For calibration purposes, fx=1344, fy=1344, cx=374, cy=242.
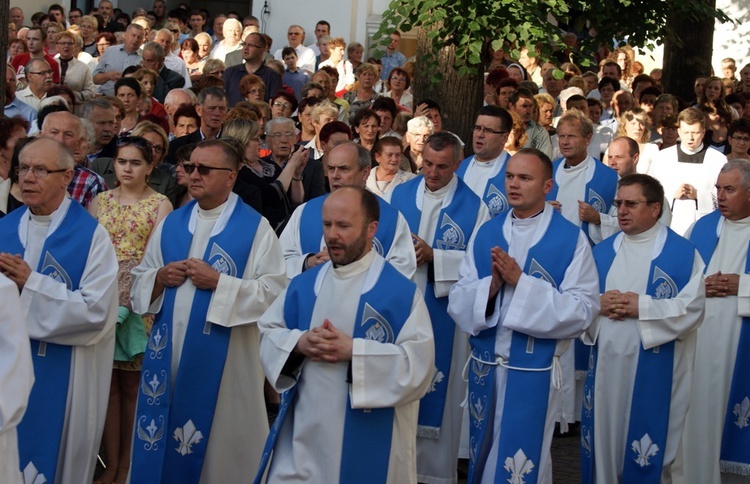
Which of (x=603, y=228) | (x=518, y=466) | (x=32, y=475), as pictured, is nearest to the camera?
(x=32, y=475)

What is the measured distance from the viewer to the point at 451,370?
28.9ft

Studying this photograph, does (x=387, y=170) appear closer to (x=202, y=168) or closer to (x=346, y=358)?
(x=202, y=168)

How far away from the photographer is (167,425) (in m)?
7.48

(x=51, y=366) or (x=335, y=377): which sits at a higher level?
(x=335, y=377)

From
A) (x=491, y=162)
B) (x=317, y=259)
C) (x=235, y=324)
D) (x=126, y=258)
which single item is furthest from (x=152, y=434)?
(x=491, y=162)

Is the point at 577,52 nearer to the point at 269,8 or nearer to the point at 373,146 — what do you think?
the point at 373,146

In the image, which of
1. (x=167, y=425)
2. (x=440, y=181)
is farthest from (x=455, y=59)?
(x=167, y=425)

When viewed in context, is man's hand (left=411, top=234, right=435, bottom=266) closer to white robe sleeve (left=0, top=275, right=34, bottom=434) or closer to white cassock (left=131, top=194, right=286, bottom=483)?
white cassock (left=131, top=194, right=286, bottom=483)

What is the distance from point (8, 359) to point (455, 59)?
8.16 m

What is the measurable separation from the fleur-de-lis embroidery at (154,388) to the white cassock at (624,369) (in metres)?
2.54

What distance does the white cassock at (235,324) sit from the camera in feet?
24.1

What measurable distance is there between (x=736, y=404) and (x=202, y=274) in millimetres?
3675

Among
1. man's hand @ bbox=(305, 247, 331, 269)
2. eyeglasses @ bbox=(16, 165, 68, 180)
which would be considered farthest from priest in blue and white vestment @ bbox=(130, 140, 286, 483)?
eyeglasses @ bbox=(16, 165, 68, 180)

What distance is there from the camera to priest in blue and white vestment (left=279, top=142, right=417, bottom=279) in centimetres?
783
